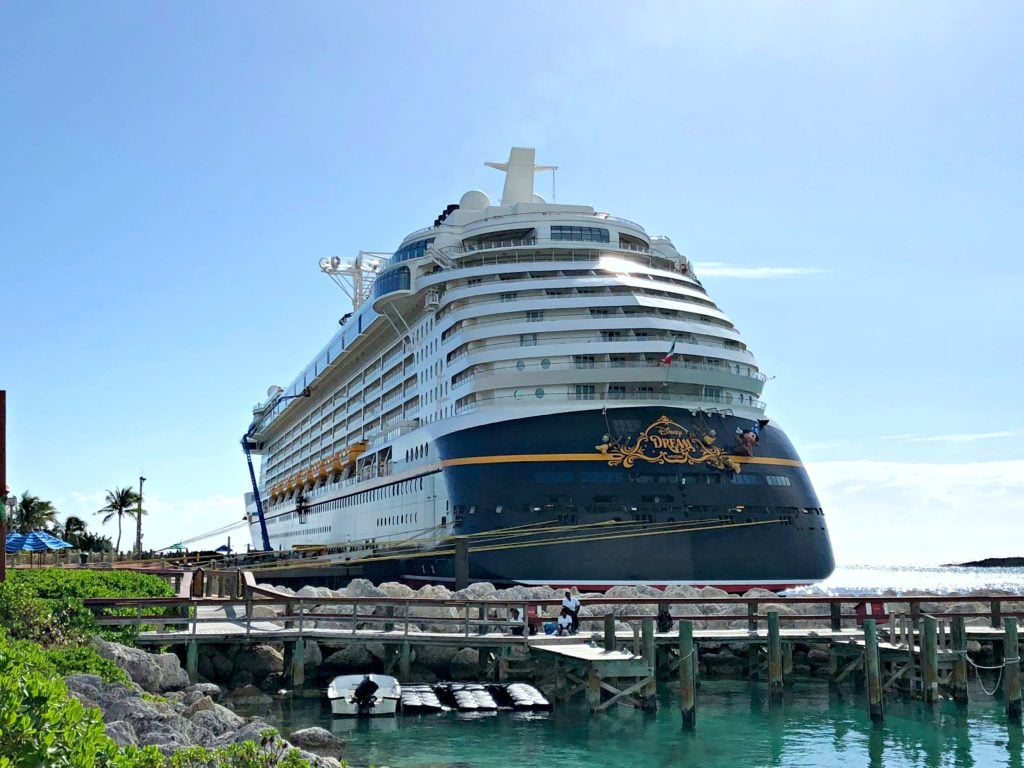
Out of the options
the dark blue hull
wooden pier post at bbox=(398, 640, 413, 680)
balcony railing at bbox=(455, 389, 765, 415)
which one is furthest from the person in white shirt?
balcony railing at bbox=(455, 389, 765, 415)

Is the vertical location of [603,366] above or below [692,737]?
above

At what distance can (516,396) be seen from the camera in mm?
35281

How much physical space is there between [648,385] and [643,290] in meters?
4.19

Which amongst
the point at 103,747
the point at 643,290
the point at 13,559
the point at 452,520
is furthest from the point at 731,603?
the point at 13,559

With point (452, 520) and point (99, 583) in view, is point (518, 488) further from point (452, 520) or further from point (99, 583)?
point (99, 583)

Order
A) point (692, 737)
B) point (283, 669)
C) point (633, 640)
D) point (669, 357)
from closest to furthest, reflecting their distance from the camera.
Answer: point (692, 737) < point (633, 640) < point (283, 669) < point (669, 357)

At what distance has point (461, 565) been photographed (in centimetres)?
3061

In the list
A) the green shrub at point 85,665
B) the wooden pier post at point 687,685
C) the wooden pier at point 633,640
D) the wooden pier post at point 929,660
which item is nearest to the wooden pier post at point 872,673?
the wooden pier at point 633,640

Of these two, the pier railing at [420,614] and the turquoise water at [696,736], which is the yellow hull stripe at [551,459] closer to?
the pier railing at [420,614]

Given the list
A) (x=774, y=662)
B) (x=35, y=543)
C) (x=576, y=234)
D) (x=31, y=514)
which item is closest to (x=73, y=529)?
(x=31, y=514)

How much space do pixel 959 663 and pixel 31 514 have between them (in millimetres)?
79659

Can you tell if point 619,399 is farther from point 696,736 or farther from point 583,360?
point 696,736

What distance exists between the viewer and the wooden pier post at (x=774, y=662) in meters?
20.8

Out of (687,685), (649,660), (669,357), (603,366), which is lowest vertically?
(687,685)
